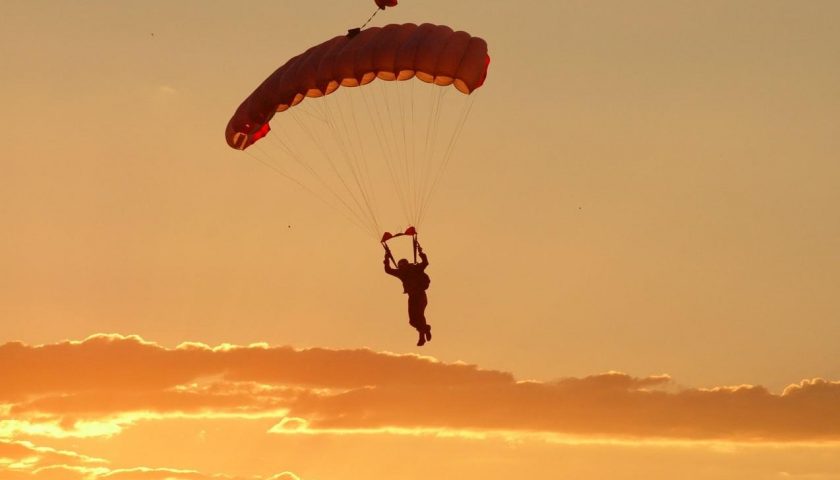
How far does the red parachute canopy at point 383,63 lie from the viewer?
246 ft

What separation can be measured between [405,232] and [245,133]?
7417mm

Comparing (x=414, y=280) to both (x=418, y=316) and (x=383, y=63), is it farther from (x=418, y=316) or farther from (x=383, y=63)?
(x=383, y=63)

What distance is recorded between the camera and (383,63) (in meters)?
75.2

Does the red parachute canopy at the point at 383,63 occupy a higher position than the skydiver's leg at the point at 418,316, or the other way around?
the red parachute canopy at the point at 383,63

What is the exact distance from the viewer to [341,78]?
7569cm

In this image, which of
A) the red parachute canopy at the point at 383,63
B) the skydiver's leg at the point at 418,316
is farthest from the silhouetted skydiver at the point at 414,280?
the red parachute canopy at the point at 383,63

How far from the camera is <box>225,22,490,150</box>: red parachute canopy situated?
75.1 metres

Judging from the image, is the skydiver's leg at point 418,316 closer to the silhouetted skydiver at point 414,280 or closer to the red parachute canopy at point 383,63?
the silhouetted skydiver at point 414,280

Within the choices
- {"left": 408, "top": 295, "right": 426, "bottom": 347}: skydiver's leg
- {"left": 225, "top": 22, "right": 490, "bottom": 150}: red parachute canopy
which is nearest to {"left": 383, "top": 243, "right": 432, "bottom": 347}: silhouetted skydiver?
{"left": 408, "top": 295, "right": 426, "bottom": 347}: skydiver's leg

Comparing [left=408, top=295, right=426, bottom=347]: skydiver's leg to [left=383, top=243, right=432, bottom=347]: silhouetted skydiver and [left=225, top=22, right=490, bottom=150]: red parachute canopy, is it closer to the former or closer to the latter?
[left=383, top=243, right=432, bottom=347]: silhouetted skydiver

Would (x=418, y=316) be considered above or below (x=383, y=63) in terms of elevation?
below

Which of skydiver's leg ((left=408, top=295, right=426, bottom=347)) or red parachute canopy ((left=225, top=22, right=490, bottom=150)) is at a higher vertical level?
red parachute canopy ((left=225, top=22, right=490, bottom=150))

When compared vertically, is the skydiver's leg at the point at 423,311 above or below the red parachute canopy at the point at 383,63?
below

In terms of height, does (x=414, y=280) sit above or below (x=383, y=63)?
below
